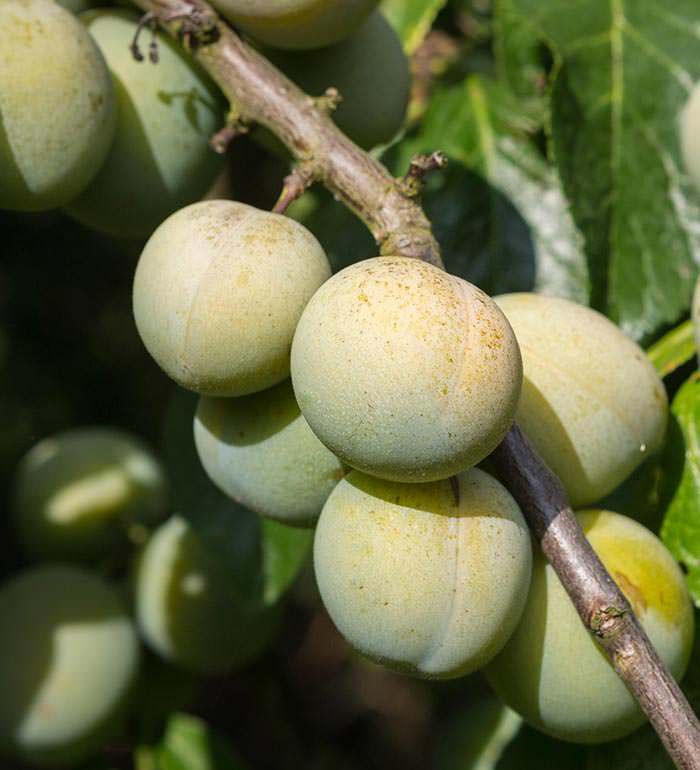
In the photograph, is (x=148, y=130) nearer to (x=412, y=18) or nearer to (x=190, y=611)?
(x=412, y=18)

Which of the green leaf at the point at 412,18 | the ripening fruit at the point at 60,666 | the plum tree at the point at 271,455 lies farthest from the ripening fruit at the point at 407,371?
the ripening fruit at the point at 60,666

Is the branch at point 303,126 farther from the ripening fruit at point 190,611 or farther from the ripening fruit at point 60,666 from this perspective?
the ripening fruit at point 60,666

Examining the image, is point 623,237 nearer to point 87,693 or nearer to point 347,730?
point 87,693

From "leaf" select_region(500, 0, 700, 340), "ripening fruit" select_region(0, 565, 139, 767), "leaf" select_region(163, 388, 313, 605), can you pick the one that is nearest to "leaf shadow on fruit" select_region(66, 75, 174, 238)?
"leaf" select_region(163, 388, 313, 605)

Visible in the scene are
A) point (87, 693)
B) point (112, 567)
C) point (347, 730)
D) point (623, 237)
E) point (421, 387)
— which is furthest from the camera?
point (347, 730)

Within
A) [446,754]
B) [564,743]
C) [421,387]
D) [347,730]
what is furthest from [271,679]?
[421,387]

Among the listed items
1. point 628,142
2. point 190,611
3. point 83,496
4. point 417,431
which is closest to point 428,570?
point 417,431
